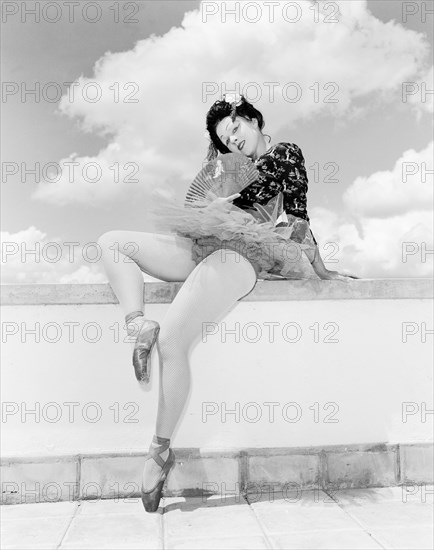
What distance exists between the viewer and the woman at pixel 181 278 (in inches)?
99.3

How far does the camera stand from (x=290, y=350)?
9.25ft

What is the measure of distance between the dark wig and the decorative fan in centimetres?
34

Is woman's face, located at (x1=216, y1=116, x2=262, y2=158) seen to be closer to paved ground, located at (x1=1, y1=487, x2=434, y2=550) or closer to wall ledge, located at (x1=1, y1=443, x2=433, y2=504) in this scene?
wall ledge, located at (x1=1, y1=443, x2=433, y2=504)

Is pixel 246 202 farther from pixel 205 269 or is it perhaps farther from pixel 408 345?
pixel 408 345

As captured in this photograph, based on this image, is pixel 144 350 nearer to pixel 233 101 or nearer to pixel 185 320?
pixel 185 320

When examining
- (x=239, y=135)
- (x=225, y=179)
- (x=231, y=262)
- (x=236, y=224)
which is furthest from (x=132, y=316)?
(x=239, y=135)

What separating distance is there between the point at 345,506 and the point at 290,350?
76 cm

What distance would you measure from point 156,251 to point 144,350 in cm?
50

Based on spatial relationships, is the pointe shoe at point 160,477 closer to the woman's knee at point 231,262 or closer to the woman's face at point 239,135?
the woman's knee at point 231,262

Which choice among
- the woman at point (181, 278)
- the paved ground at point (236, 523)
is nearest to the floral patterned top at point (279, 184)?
the woman at point (181, 278)

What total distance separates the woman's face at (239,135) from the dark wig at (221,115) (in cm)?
3

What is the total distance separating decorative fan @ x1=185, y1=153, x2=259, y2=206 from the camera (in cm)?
270

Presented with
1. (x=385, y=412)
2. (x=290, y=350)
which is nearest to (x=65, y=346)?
(x=290, y=350)

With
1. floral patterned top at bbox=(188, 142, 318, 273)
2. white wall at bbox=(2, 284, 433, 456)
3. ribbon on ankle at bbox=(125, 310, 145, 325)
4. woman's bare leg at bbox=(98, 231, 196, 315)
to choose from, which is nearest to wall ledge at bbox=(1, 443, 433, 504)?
white wall at bbox=(2, 284, 433, 456)
